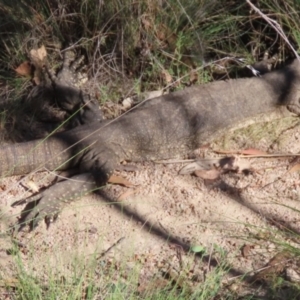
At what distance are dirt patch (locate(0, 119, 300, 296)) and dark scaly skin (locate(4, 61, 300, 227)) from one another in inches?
6.2

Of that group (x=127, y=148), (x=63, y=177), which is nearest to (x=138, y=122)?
(x=127, y=148)

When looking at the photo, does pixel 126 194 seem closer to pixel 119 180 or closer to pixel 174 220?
pixel 119 180

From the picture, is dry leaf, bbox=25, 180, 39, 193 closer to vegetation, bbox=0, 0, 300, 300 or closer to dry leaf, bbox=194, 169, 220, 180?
vegetation, bbox=0, 0, 300, 300

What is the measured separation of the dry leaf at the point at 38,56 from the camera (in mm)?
6828

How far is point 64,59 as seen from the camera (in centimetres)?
702

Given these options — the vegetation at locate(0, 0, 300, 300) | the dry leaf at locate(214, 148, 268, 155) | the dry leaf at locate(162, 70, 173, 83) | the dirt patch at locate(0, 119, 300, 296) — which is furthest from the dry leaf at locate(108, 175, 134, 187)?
the dry leaf at locate(162, 70, 173, 83)

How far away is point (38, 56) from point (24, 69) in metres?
0.19

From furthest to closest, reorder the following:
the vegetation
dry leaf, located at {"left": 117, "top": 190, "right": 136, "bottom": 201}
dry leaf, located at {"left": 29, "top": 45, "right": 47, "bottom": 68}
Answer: dry leaf, located at {"left": 29, "top": 45, "right": 47, "bottom": 68}
the vegetation
dry leaf, located at {"left": 117, "top": 190, "right": 136, "bottom": 201}

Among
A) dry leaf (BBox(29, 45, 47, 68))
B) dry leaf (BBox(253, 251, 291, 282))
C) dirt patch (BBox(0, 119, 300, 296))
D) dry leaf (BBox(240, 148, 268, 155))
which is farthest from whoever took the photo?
dry leaf (BBox(29, 45, 47, 68))

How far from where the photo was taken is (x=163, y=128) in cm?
655

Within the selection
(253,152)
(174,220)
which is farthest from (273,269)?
(253,152)

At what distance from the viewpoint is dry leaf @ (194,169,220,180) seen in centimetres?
591

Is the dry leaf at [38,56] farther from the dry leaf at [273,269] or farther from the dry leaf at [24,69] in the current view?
the dry leaf at [273,269]

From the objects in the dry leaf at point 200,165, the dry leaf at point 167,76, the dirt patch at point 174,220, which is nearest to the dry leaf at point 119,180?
the dirt patch at point 174,220
